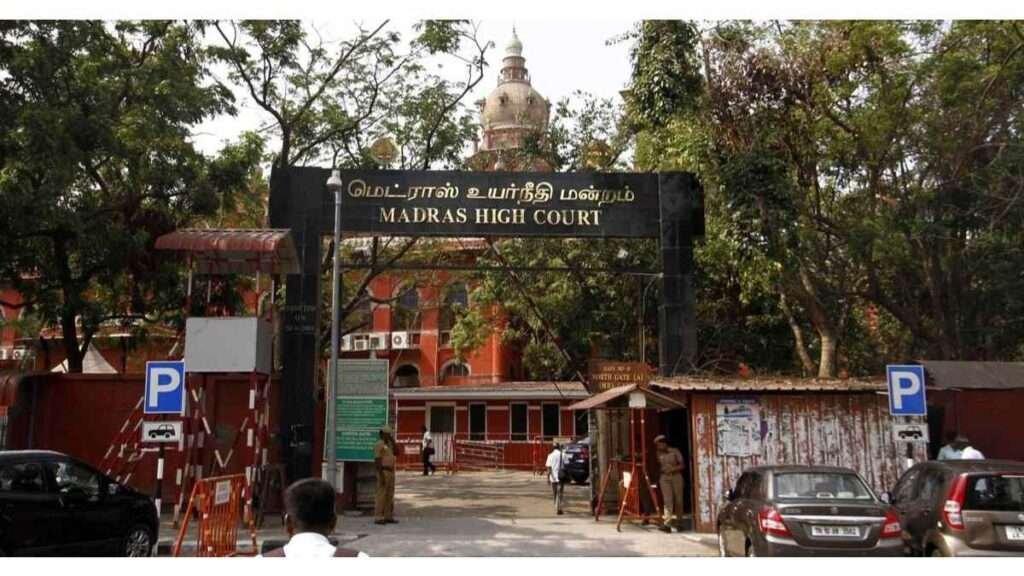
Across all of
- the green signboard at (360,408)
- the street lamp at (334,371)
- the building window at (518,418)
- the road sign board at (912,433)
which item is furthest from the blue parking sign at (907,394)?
the building window at (518,418)

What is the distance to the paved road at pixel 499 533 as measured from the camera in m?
12.6

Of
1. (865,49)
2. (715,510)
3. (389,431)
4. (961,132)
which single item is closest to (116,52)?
(389,431)

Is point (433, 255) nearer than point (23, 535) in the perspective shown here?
No

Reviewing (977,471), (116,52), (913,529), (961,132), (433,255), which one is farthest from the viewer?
(433,255)

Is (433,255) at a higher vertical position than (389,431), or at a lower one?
higher

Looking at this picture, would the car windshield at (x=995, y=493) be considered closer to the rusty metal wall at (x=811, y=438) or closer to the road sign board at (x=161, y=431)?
the rusty metal wall at (x=811, y=438)

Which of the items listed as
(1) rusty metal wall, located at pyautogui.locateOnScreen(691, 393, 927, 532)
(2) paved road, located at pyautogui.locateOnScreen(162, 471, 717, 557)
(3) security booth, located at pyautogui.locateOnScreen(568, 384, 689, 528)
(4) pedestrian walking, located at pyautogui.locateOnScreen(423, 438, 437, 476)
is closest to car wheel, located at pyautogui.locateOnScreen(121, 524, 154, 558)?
(2) paved road, located at pyautogui.locateOnScreen(162, 471, 717, 557)

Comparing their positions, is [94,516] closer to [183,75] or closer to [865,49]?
[183,75]

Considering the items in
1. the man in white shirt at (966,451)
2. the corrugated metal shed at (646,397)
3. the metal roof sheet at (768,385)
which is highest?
the metal roof sheet at (768,385)

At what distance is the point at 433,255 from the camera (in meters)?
28.7

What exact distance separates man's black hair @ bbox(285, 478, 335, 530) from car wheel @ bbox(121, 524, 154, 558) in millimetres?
8320

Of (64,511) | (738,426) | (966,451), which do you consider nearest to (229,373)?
(64,511)

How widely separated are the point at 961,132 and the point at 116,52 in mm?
18959

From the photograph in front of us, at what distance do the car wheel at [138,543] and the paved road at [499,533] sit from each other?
1.89 metres
